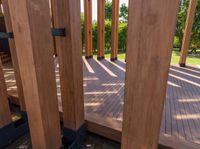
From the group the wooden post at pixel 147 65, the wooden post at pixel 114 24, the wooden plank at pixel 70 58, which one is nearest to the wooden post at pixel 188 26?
the wooden post at pixel 114 24

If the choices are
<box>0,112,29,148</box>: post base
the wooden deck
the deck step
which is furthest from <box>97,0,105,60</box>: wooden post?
<box>0,112,29,148</box>: post base

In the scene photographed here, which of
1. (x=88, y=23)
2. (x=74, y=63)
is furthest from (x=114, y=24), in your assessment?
(x=74, y=63)

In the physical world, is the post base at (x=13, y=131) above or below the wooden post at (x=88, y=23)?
below

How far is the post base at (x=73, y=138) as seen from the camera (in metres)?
1.76

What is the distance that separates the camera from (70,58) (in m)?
1.45

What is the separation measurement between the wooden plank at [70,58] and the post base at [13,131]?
2.46ft

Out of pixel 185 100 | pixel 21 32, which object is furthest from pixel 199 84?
pixel 21 32

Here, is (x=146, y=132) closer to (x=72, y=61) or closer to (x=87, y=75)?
(x=72, y=61)

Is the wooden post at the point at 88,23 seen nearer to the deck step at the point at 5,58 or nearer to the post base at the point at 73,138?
the deck step at the point at 5,58

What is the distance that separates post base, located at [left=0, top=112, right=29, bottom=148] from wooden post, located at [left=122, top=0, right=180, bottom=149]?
5.13 feet

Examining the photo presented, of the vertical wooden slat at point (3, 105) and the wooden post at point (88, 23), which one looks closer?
the vertical wooden slat at point (3, 105)

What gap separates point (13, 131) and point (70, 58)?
1.34 m

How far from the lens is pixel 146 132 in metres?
1.09

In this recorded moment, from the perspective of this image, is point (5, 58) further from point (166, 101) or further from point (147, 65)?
point (147, 65)
